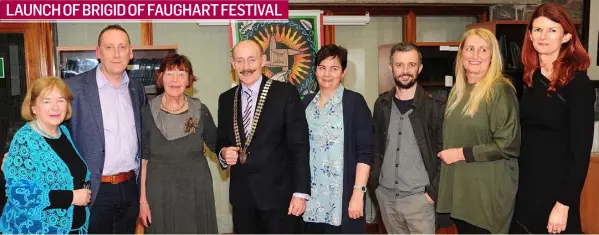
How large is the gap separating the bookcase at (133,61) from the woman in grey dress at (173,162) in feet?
5.38

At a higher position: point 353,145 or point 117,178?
point 353,145

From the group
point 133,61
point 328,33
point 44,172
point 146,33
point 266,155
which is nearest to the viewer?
point 44,172

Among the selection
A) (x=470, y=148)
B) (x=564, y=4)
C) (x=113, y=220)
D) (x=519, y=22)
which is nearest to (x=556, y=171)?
(x=470, y=148)

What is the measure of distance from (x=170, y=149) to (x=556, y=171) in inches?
70.5

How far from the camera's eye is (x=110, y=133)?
281 centimetres

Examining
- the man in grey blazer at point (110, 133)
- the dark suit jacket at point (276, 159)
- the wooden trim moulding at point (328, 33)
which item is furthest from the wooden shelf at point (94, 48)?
the dark suit jacket at point (276, 159)

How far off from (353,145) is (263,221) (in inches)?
22.4

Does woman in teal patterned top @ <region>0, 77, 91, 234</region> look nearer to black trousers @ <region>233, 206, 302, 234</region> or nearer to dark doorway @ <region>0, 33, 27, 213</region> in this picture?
black trousers @ <region>233, 206, 302, 234</region>

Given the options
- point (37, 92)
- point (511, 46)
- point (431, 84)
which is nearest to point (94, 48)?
point (37, 92)

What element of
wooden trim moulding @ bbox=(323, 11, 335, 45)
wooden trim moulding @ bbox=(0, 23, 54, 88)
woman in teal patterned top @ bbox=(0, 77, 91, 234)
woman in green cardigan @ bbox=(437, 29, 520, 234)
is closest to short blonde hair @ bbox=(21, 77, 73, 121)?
woman in teal patterned top @ bbox=(0, 77, 91, 234)

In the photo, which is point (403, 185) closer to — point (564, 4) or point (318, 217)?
point (318, 217)

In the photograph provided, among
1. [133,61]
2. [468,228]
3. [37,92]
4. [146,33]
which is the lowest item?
[468,228]

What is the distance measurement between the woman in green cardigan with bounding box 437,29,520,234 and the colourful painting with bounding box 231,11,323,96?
2392mm

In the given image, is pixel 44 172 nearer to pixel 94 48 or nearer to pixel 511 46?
pixel 94 48
